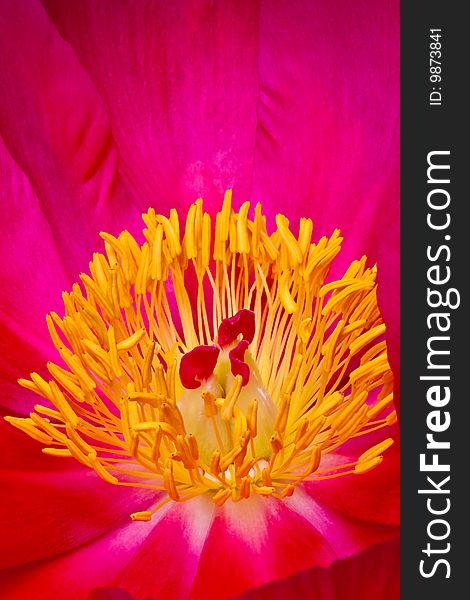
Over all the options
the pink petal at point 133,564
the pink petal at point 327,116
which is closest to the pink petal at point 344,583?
the pink petal at point 133,564

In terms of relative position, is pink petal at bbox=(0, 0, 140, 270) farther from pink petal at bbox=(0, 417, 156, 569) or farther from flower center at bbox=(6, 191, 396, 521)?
pink petal at bbox=(0, 417, 156, 569)

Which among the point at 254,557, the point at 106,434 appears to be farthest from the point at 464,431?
the point at 106,434

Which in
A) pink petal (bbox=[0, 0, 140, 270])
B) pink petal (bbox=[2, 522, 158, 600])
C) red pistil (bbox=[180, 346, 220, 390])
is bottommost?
pink petal (bbox=[2, 522, 158, 600])

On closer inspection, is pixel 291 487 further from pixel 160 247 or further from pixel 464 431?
pixel 160 247

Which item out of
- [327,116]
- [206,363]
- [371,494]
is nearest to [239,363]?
[206,363]

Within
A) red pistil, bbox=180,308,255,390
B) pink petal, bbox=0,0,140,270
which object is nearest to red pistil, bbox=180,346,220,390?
red pistil, bbox=180,308,255,390
